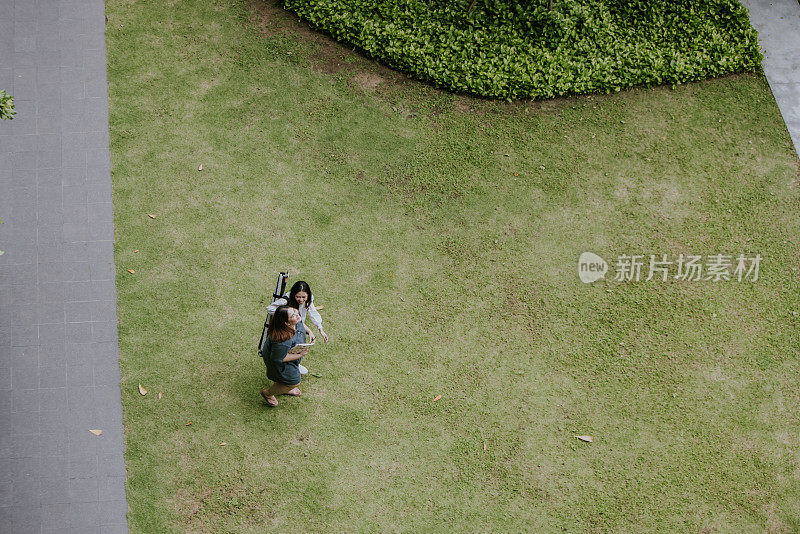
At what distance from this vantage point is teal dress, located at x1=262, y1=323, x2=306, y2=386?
18.7 ft

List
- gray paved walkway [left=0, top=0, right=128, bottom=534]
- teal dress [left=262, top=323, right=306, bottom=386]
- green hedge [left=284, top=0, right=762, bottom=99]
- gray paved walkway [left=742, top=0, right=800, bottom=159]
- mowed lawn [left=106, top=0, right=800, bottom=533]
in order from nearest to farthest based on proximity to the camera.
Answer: teal dress [left=262, top=323, right=306, bottom=386]
gray paved walkway [left=0, top=0, right=128, bottom=534]
mowed lawn [left=106, top=0, right=800, bottom=533]
green hedge [left=284, top=0, right=762, bottom=99]
gray paved walkway [left=742, top=0, right=800, bottom=159]

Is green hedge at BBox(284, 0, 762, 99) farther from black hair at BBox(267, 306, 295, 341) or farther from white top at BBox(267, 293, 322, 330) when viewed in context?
black hair at BBox(267, 306, 295, 341)

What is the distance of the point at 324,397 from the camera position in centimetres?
661

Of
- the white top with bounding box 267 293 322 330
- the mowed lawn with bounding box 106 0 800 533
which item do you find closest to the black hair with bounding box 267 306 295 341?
the white top with bounding box 267 293 322 330

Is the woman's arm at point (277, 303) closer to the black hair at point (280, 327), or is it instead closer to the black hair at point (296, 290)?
the black hair at point (296, 290)

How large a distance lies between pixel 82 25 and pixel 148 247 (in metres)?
3.57

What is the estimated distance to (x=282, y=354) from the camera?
576 centimetres

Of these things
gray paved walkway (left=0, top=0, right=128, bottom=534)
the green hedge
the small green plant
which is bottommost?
gray paved walkway (left=0, top=0, right=128, bottom=534)

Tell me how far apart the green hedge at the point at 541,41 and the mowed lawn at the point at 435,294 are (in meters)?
0.25

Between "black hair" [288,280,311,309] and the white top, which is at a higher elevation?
"black hair" [288,280,311,309]

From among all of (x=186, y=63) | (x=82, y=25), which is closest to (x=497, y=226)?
(x=186, y=63)

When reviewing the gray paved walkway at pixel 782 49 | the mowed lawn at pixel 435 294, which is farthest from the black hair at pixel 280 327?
the gray paved walkway at pixel 782 49

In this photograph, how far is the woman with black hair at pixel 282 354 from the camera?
5.49m

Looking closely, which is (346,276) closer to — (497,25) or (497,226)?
(497,226)
